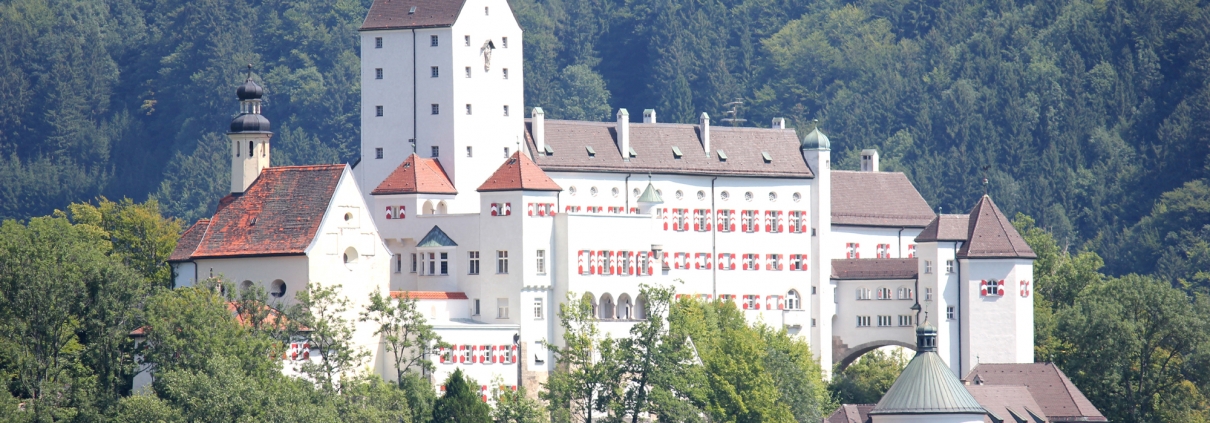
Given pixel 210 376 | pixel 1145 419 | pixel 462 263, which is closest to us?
pixel 210 376

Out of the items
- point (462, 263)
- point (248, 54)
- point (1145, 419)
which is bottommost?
point (1145, 419)

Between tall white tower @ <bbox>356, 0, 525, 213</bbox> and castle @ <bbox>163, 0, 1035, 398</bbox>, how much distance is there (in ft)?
0.24

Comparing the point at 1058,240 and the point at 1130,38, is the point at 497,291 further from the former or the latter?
the point at 1130,38

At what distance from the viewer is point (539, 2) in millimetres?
157875

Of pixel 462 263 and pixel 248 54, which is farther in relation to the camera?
pixel 248 54

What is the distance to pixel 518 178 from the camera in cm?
9081

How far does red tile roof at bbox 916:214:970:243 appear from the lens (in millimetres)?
102812

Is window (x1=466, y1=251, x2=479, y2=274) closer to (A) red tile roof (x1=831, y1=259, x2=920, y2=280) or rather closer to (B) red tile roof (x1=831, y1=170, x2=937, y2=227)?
(A) red tile roof (x1=831, y1=259, x2=920, y2=280)

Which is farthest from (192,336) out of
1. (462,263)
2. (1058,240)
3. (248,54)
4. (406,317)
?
(1058,240)

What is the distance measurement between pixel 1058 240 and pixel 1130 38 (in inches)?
610

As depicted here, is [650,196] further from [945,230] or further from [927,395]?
[927,395]

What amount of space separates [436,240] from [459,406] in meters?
10.5

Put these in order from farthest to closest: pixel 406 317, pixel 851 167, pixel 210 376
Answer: pixel 851 167 < pixel 406 317 < pixel 210 376

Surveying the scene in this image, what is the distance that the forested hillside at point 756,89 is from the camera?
14212 cm
